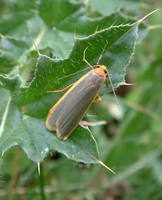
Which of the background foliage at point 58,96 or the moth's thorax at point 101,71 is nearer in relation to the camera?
the background foliage at point 58,96

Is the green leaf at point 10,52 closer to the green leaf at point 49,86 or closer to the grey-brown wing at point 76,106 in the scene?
the green leaf at point 49,86

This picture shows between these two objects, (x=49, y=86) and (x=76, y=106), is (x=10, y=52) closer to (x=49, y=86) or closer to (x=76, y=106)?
(x=49, y=86)

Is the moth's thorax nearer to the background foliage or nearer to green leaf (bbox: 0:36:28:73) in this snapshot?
the background foliage

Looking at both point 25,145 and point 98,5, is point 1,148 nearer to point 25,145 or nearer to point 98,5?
point 25,145

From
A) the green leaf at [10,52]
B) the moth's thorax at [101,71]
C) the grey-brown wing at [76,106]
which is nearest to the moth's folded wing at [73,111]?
the grey-brown wing at [76,106]

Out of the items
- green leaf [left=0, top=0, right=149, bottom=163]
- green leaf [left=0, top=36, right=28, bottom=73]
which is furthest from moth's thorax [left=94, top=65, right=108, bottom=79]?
green leaf [left=0, top=36, right=28, bottom=73]

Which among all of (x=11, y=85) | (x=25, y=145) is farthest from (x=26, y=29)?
(x=25, y=145)
